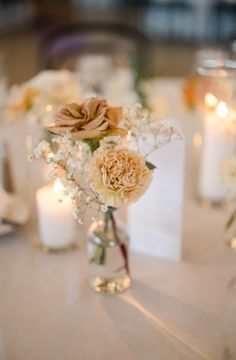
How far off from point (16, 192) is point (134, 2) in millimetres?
4222

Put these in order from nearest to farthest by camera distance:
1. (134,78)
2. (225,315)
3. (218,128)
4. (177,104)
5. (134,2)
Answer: (225,315) → (218,128) → (177,104) → (134,78) → (134,2)

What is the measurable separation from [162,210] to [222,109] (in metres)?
0.35

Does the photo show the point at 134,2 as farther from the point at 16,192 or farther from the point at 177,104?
the point at 16,192

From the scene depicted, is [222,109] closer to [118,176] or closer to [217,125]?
[217,125]

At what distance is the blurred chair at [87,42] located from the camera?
2.31 metres

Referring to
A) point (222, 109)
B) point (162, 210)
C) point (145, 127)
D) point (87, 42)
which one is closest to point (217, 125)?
point (222, 109)

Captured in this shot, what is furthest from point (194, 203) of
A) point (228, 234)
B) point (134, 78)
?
point (134, 78)

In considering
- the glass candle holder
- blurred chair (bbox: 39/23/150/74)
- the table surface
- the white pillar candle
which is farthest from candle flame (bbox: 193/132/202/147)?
blurred chair (bbox: 39/23/150/74)

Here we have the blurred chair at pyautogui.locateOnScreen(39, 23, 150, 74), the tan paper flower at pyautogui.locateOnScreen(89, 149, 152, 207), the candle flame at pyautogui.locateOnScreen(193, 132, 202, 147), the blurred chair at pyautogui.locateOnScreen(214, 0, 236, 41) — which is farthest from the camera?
the blurred chair at pyautogui.locateOnScreen(214, 0, 236, 41)

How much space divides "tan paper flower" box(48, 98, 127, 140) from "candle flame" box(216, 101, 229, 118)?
0.47 meters

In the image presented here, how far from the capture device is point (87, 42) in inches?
100

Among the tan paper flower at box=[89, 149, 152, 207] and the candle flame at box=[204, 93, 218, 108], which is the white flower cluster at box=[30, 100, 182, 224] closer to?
the tan paper flower at box=[89, 149, 152, 207]

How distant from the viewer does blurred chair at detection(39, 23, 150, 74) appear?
231cm

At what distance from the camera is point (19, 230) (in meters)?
1.18
